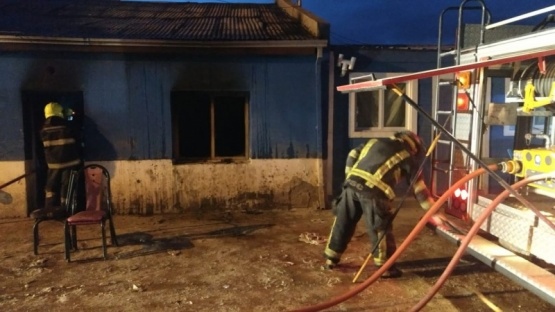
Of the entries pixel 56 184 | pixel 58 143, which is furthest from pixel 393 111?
pixel 56 184

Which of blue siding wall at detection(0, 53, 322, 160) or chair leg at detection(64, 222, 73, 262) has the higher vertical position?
blue siding wall at detection(0, 53, 322, 160)

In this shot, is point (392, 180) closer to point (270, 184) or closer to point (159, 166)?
point (270, 184)

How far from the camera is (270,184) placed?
810cm

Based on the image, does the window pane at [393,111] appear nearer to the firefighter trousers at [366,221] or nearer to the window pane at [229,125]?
the window pane at [229,125]

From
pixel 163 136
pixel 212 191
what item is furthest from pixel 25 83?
pixel 212 191

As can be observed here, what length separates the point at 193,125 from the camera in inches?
325

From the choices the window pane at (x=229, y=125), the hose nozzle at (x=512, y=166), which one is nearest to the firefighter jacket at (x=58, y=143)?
the window pane at (x=229, y=125)

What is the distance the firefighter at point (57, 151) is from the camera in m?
6.53

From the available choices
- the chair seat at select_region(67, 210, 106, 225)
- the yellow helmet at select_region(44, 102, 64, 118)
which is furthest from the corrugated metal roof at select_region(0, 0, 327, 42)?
the chair seat at select_region(67, 210, 106, 225)

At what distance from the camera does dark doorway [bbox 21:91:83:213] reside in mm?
7686

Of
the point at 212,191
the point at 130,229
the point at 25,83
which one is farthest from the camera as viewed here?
the point at 212,191

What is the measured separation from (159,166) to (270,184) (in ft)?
6.52

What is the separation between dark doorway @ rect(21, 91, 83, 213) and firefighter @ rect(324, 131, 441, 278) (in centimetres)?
520

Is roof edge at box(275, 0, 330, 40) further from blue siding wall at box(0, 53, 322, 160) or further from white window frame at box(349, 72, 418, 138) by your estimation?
white window frame at box(349, 72, 418, 138)
